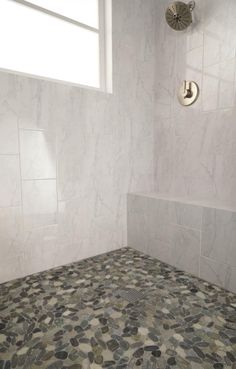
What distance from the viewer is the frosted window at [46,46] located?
56.6 inches

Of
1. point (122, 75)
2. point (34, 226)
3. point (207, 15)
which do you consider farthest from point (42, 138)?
point (207, 15)

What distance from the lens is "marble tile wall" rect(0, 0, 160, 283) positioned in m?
1.41

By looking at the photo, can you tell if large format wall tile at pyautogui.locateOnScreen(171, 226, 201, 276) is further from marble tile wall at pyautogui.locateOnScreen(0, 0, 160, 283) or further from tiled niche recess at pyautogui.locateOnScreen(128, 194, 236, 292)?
marble tile wall at pyautogui.locateOnScreen(0, 0, 160, 283)

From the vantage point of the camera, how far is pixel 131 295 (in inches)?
50.4

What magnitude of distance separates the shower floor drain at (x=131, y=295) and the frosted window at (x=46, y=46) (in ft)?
5.01

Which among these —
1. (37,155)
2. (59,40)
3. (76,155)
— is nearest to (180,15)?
(59,40)

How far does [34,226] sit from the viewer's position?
4.95ft

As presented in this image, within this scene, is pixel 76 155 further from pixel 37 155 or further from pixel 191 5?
pixel 191 5

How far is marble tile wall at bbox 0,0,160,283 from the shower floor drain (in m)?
0.54

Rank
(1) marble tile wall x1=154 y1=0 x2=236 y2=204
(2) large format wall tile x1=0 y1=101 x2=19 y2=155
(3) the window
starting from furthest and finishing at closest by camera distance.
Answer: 1. (1) marble tile wall x1=154 y1=0 x2=236 y2=204
2. (3) the window
3. (2) large format wall tile x1=0 y1=101 x2=19 y2=155

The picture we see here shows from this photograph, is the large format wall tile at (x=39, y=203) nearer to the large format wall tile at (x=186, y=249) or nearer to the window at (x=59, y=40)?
the window at (x=59, y=40)

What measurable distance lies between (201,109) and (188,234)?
3.12 ft

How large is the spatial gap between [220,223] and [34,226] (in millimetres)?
1192

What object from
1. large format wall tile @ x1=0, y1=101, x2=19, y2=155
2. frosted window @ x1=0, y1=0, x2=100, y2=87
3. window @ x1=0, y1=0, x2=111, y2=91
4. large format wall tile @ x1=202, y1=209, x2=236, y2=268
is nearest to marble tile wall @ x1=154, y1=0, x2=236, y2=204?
large format wall tile @ x1=202, y1=209, x2=236, y2=268
